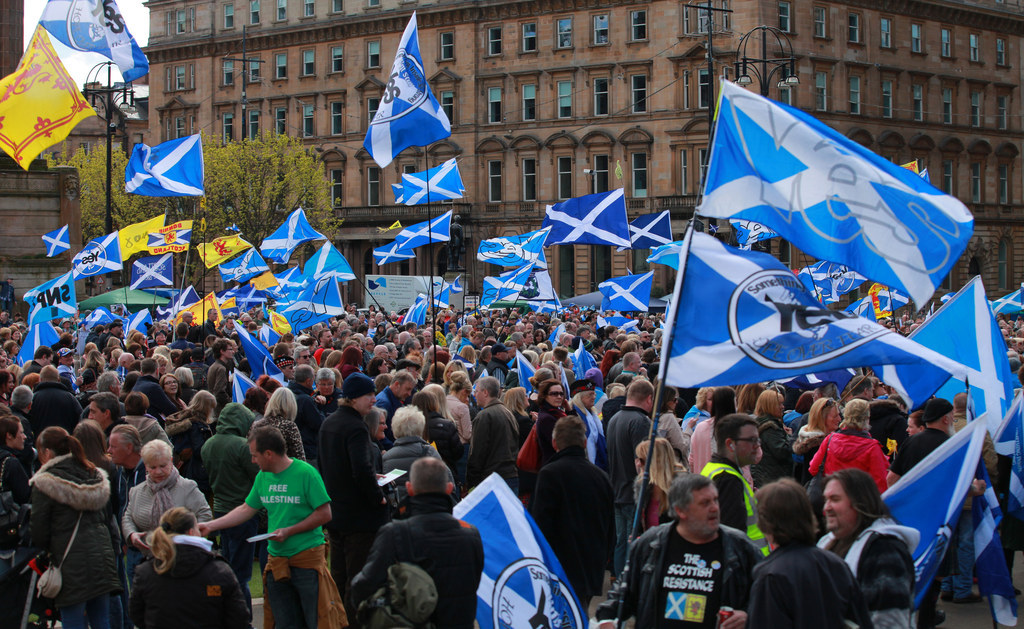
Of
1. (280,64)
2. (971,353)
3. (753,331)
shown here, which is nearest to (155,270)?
(971,353)

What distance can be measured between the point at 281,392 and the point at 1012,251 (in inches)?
2418

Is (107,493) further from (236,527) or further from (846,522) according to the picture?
(846,522)

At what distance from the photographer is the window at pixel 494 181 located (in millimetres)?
60406

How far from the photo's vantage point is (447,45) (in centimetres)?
6125

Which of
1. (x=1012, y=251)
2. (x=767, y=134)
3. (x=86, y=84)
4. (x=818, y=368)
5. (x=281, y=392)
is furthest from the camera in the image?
(x=1012, y=251)

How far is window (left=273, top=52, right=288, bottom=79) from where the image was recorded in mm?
66750

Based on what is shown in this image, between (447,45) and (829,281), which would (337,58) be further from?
(829,281)

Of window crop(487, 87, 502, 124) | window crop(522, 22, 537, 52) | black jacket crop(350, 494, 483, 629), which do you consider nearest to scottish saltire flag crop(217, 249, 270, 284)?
black jacket crop(350, 494, 483, 629)

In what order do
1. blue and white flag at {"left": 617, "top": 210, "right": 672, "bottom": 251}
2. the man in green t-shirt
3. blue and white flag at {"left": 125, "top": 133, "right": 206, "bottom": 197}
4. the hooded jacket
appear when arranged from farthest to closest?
blue and white flag at {"left": 617, "top": 210, "right": 672, "bottom": 251}, blue and white flag at {"left": 125, "top": 133, "right": 206, "bottom": 197}, the hooded jacket, the man in green t-shirt

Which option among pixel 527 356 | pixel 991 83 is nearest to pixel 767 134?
pixel 527 356

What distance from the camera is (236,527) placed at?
809 cm

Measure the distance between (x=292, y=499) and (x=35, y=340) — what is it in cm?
1033

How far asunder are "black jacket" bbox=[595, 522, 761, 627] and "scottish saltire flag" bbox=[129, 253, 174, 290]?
18889 mm

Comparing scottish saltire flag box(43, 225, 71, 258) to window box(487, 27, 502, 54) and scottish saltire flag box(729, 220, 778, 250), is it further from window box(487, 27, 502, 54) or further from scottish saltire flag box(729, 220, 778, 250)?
window box(487, 27, 502, 54)
